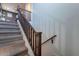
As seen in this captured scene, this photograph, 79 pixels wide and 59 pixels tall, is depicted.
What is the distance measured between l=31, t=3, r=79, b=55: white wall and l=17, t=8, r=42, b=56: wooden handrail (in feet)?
0.22

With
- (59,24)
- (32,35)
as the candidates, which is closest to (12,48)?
(32,35)

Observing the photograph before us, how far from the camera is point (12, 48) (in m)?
1.87

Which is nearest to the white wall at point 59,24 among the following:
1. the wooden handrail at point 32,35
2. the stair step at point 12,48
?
the wooden handrail at point 32,35

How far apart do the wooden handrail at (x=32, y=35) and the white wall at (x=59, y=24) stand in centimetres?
7

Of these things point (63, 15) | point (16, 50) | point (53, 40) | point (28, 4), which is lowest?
point (16, 50)

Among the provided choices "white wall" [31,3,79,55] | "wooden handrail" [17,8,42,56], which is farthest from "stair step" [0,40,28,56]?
"white wall" [31,3,79,55]

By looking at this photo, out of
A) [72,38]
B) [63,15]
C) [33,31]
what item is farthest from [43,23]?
[72,38]

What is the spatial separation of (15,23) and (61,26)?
0.73 meters

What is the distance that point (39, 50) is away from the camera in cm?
192

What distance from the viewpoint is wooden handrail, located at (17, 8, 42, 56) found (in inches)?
75.3

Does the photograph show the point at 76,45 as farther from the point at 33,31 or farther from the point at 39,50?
the point at 33,31

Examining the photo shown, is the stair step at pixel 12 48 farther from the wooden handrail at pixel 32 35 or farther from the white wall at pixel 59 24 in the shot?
the white wall at pixel 59 24

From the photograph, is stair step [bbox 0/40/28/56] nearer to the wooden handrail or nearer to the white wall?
the wooden handrail

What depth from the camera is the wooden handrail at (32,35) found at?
1914mm
